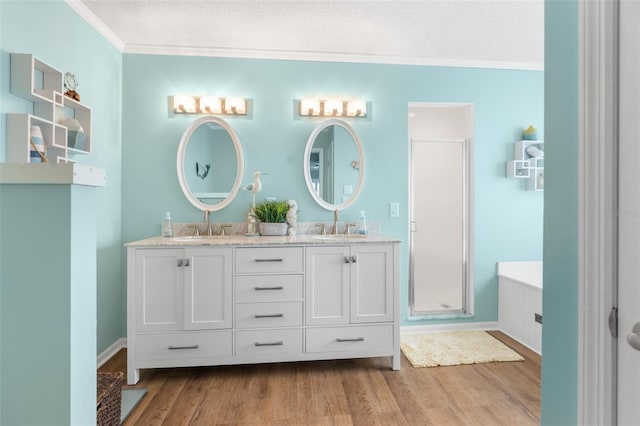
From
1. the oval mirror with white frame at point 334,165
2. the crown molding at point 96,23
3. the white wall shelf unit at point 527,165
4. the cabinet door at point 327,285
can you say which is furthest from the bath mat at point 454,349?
the crown molding at point 96,23

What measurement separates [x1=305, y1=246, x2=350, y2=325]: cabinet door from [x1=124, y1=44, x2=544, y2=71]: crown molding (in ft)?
5.59

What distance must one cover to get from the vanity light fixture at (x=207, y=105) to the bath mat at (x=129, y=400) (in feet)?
6.88

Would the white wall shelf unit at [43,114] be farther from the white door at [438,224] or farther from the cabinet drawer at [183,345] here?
the white door at [438,224]

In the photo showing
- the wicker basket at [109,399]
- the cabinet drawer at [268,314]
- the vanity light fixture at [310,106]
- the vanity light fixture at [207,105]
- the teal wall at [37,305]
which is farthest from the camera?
the vanity light fixture at [310,106]

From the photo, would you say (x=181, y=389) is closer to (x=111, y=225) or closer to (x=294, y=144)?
(x=111, y=225)

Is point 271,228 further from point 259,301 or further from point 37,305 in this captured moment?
point 37,305

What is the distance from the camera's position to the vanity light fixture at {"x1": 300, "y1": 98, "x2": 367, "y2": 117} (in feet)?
9.61

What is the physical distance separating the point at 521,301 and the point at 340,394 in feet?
5.92

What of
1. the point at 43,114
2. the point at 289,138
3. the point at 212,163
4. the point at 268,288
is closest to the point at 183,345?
the point at 268,288

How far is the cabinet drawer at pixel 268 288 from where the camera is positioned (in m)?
2.31

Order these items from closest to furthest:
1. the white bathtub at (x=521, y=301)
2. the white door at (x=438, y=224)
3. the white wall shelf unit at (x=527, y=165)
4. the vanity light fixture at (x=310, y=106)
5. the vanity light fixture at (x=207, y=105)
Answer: the white bathtub at (x=521, y=301) < the vanity light fixture at (x=207, y=105) < the vanity light fixture at (x=310, y=106) < the white wall shelf unit at (x=527, y=165) < the white door at (x=438, y=224)

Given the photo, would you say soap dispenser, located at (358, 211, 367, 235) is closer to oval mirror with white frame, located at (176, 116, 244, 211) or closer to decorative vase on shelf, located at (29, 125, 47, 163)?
oval mirror with white frame, located at (176, 116, 244, 211)

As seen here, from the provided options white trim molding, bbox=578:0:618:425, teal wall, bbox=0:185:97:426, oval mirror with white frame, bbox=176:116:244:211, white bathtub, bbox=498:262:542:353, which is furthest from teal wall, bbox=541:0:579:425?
oval mirror with white frame, bbox=176:116:244:211

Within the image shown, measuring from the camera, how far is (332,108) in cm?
295
